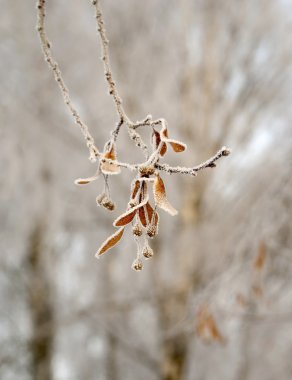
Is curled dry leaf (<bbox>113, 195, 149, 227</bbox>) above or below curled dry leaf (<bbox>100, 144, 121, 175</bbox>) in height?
below

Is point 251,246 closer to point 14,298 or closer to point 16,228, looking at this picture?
point 16,228

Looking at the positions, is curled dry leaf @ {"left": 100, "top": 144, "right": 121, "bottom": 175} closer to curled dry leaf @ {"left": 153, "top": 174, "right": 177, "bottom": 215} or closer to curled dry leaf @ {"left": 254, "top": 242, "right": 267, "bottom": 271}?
curled dry leaf @ {"left": 153, "top": 174, "right": 177, "bottom": 215}

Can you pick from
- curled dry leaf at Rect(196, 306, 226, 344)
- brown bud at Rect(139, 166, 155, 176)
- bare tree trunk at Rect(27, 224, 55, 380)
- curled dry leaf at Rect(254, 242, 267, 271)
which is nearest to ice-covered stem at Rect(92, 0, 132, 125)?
brown bud at Rect(139, 166, 155, 176)

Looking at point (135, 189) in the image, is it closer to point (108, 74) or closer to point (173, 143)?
point (173, 143)

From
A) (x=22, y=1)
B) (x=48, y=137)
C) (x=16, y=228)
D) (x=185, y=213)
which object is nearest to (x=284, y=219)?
(x=185, y=213)

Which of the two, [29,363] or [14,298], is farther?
[14,298]

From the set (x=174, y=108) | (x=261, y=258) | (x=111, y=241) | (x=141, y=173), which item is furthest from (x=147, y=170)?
→ (x=174, y=108)

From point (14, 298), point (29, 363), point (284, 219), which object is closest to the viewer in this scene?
point (284, 219)

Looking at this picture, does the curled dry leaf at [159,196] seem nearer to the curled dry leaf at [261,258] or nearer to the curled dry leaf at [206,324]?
the curled dry leaf at [261,258]

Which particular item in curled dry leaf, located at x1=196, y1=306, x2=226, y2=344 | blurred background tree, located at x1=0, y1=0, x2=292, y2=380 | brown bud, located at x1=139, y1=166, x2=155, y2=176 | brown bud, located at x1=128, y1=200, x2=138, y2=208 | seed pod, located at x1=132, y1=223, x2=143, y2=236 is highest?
blurred background tree, located at x1=0, y1=0, x2=292, y2=380

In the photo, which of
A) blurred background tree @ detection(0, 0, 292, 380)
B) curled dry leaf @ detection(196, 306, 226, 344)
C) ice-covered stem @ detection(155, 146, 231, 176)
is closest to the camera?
ice-covered stem @ detection(155, 146, 231, 176)

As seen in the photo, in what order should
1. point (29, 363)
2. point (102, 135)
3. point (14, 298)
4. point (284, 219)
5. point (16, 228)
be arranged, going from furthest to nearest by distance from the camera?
point (14, 298) < point (29, 363) < point (16, 228) < point (102, 135) < point (284, 219)
